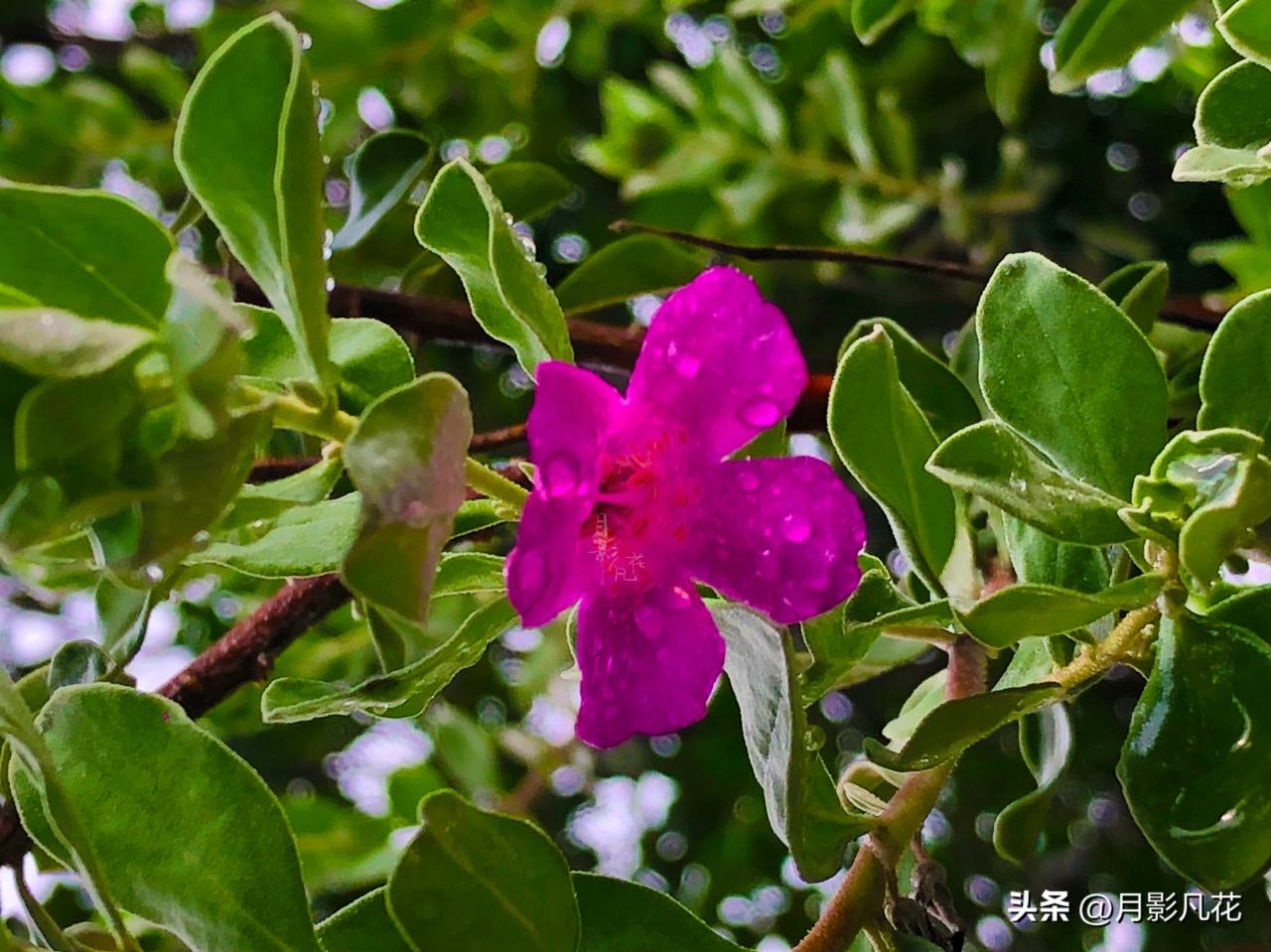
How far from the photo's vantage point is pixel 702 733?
1639 millimetres

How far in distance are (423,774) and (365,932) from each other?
2.77 ft

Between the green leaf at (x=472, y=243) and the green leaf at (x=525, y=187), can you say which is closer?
the green leaf at (x=472, y=243)

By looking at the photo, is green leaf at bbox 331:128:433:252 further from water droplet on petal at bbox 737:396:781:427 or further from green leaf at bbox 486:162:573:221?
water droplet on petal at bbox 737:396:781:427

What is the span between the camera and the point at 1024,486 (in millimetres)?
437

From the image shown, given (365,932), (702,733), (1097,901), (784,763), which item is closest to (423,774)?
(702,733)

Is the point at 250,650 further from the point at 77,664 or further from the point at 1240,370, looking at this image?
the point at 1240,370

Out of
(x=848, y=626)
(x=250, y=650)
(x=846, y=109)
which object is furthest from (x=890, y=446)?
(x=846, y=109)

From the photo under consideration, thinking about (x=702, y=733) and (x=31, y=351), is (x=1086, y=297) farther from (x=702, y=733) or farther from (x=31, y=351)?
(x=702, y=733)

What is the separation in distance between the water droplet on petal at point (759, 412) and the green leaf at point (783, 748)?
2.5 inches

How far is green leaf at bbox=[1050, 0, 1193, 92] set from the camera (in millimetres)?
620

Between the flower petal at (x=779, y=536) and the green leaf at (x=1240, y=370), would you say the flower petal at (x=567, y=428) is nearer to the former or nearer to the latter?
the flower petal at (x=779, y=536)

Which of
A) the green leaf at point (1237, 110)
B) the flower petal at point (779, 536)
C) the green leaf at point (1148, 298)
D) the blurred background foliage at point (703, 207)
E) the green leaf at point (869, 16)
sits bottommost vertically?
the blurred background foliage at point (703, 207)

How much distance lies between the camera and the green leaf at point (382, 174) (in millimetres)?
772

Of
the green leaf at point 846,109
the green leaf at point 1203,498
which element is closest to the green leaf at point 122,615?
the green leaf at point 1203,498
